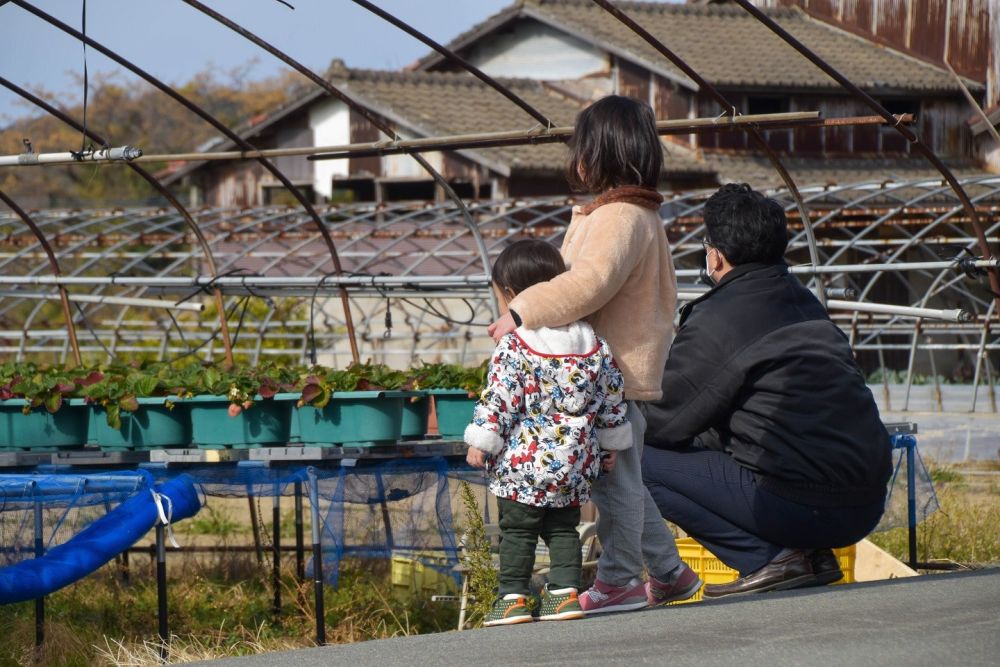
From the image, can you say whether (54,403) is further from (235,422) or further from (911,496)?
(911,496)

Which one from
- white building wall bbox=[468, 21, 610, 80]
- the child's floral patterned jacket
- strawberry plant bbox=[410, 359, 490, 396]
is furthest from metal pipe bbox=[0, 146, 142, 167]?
white building wall bbox=[468, 21, 610, 80]

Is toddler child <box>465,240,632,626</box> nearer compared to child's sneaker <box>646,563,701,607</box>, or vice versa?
toddler child <box>465,240,632,626</box>

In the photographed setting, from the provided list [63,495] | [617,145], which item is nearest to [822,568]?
[617,145]

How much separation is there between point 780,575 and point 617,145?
1.53m

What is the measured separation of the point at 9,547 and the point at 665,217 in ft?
37.0

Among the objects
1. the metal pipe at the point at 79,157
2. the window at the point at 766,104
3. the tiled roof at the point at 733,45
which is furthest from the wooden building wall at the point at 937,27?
the metal pipe at the point at 79,157

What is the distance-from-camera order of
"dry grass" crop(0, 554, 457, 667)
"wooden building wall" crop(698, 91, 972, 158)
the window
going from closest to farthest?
"dry grass" crop(0, 554, 457, 667) → "wooden building wall" crop(698, 91, 972, 158) → the window

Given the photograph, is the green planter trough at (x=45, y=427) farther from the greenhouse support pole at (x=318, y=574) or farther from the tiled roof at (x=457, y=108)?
the tiled roof at (x=457, y=108)

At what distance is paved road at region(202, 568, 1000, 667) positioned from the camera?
352cm

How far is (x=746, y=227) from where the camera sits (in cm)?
451

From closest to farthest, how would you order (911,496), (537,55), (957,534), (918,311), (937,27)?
(911,496), (918,311), (957,534), (937,27), (537,55)

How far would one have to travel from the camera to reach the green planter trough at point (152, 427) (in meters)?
5.95

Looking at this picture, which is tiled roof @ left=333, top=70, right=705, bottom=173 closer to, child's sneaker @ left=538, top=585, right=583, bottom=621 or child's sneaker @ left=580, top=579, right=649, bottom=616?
child's sneaker @ left=580, top=579, right=649, bottom=616

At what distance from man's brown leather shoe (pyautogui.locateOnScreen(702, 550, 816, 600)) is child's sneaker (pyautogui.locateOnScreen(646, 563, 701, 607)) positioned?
0.55 ft
